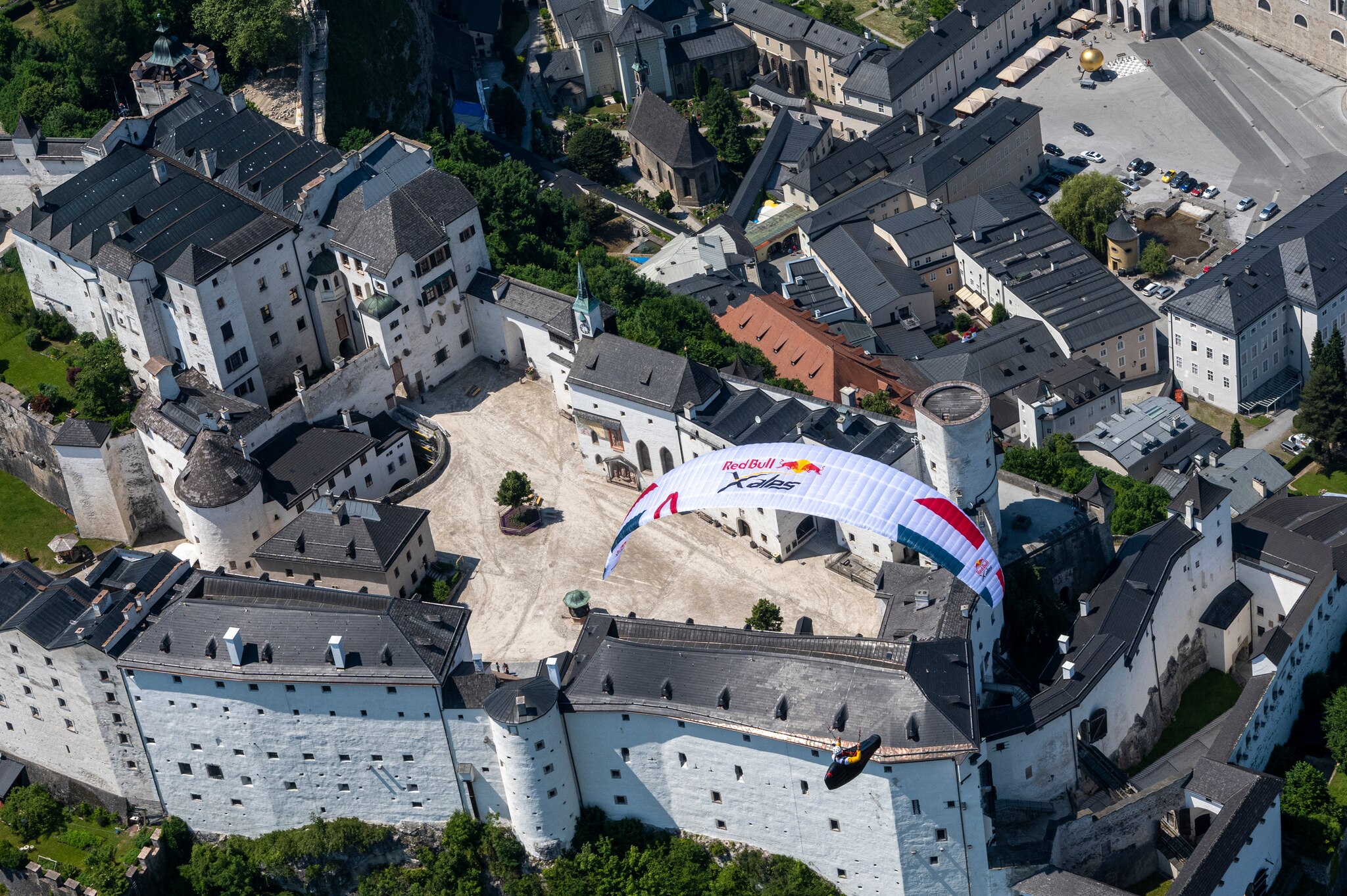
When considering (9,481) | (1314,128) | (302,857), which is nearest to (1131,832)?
(302,857)

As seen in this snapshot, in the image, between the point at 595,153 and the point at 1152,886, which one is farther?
the point at 595,153

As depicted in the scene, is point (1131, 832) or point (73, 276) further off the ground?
point (73, 276)

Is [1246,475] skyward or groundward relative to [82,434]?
groundward

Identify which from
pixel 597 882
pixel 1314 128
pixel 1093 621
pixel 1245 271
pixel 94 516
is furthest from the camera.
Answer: pixel 1314 128

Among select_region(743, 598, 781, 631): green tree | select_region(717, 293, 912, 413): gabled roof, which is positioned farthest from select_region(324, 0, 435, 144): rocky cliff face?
select_region(743, 598, 781, 631): green tree

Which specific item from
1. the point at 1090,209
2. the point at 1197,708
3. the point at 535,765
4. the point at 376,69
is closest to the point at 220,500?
the point at 535,765

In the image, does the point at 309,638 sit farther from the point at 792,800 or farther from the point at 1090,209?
the point at 1090,209

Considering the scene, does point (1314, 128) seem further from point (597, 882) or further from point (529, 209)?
point (597, 882)

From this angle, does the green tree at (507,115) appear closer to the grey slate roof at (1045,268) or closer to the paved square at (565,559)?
the grey slate roof at (1045,268)

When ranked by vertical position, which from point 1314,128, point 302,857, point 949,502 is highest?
point 949,502
